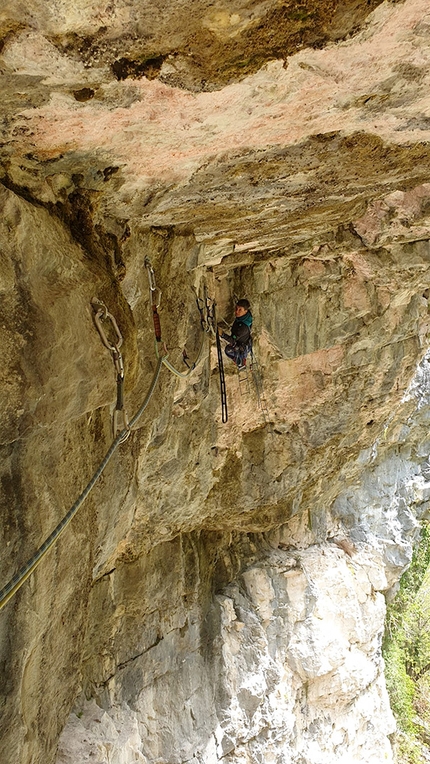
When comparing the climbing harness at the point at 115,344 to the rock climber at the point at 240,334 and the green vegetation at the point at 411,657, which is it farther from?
the green vegetation at the point at 411,657

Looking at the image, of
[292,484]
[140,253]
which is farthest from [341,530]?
[140,253]

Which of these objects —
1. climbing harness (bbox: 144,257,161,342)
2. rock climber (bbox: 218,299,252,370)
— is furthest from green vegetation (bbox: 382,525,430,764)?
climbing harness (bbox: 144,257,161,342)

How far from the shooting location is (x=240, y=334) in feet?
19.0

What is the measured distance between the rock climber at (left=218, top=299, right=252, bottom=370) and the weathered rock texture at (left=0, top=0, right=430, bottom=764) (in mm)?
393

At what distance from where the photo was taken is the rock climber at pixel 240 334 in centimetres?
577

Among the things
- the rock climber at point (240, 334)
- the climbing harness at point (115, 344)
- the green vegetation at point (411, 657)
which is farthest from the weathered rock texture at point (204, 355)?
the green vegetation at point (411, 657)

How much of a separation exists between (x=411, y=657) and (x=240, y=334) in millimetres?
10602

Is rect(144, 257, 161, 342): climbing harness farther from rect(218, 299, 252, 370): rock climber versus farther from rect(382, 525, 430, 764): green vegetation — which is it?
rect(382, 525, 430, 764): green vegetation

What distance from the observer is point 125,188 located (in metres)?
3.18

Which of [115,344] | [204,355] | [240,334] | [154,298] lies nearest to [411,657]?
[240,334]

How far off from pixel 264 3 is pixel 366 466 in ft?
33.8

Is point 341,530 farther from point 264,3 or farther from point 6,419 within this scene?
point 264,3

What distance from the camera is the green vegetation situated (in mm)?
11680

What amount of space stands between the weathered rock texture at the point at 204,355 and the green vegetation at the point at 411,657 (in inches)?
67.5
